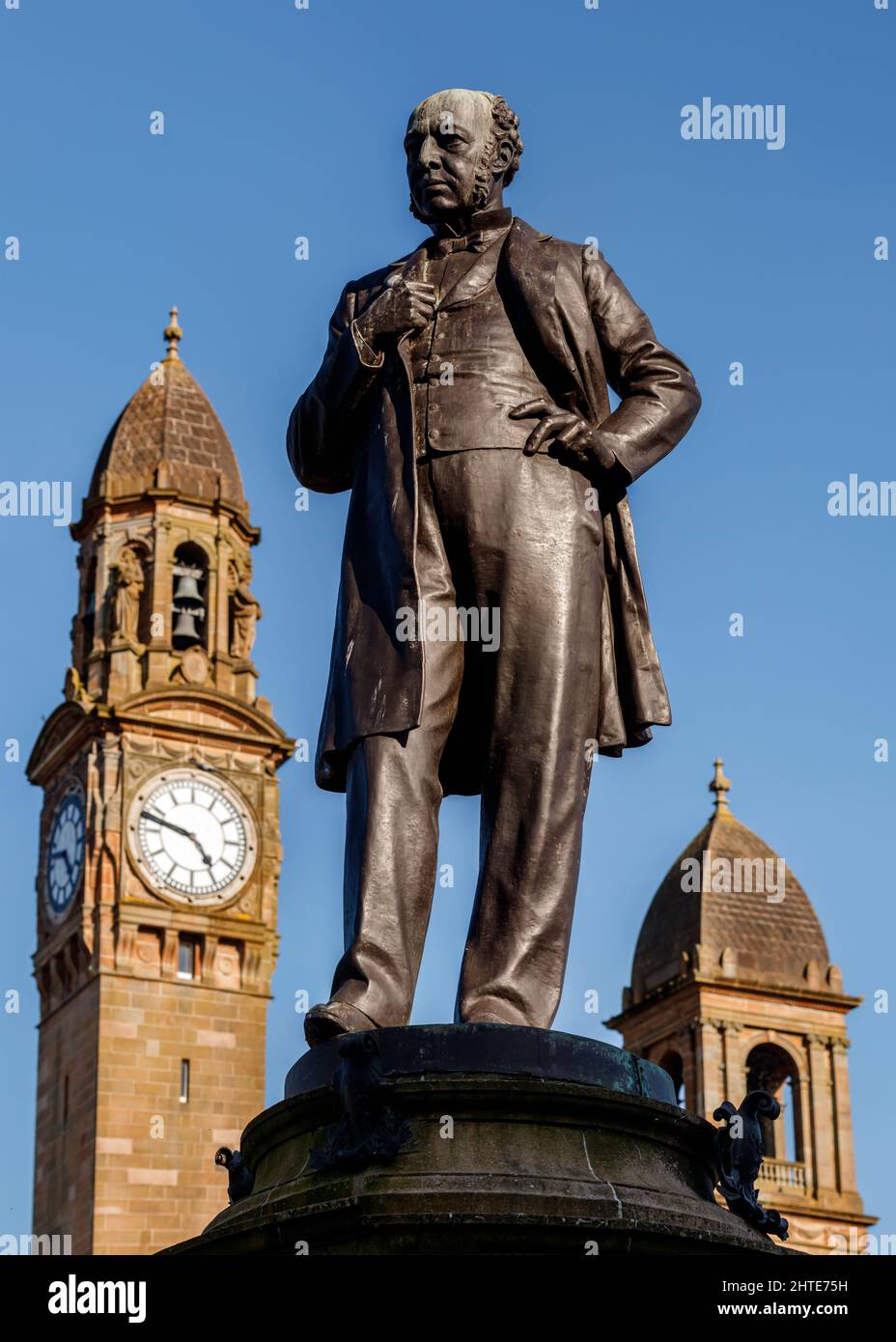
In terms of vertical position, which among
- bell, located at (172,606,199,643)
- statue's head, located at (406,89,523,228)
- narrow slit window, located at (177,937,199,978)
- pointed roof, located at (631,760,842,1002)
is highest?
bell, located at (172,606,199,643)

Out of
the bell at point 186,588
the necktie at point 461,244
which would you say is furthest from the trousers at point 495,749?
the bell at point 186,588

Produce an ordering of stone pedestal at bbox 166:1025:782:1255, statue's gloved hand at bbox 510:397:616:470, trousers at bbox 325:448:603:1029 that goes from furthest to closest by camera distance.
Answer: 1. statue's gloved hand at bbox 510:397:616:470
2. trousers at bbox 325:448:603:1029
3. stone pedestal at bbox 166:1025:782:1255

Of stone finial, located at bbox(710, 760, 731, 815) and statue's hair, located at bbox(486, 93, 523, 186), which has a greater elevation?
stone finial, located at bbox(710, 760, 731, 815)

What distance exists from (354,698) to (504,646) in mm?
457

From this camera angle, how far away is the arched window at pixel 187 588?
211ft

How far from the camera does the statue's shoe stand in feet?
27.2

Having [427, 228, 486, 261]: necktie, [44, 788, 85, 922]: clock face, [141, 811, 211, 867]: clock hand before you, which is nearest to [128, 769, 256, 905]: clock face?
[141, 811, 211, 867]: clock hand

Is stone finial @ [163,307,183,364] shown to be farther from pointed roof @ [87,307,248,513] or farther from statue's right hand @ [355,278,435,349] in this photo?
statue's right hand @ [355,278,435,349]

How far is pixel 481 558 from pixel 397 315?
2.72 ft

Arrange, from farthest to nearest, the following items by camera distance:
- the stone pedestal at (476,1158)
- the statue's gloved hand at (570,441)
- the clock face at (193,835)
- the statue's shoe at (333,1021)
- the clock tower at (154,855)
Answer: the clock face at (193,835), the clock tower at (154,855), the statue's gloved hand at (570,441), the statue's shoe at (333,1021), the stone pedestal at (476,1158)

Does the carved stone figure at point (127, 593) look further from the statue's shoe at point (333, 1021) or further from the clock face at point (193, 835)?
the statue's shoe at point (333, 1021)

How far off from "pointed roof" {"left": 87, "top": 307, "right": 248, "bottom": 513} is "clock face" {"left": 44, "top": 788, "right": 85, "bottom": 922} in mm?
6695

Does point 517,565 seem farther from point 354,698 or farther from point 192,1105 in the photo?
point 192,1105
